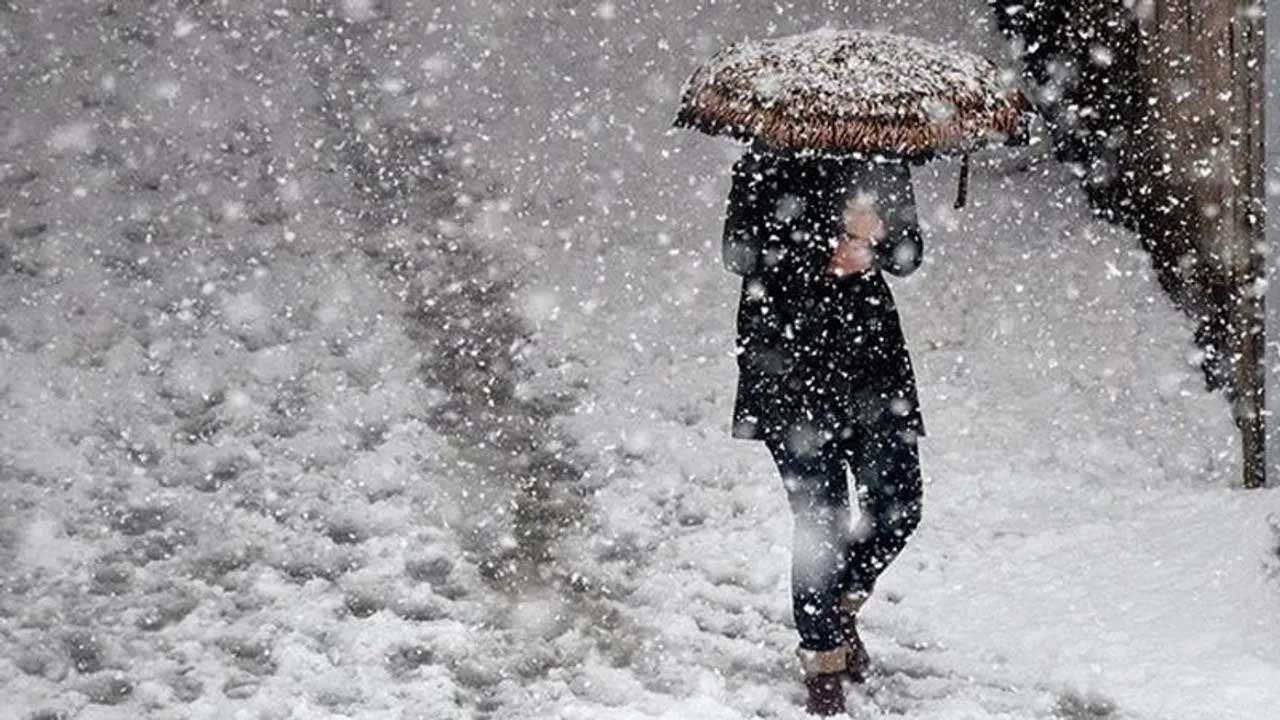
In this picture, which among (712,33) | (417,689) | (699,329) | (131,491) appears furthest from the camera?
(712,33)

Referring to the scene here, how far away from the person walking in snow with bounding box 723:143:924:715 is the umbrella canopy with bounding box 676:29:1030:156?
138 millimetres

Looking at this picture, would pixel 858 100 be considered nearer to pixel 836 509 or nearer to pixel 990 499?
pixel 836 509

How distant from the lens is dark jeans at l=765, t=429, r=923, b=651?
5008mm

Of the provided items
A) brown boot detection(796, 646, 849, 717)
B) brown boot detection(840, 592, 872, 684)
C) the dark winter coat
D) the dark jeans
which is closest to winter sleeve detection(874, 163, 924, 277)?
the dark winter coat

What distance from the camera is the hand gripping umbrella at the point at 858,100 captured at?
15.5 feet

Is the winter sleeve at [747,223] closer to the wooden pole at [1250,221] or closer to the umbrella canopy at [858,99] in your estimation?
the umbrella canopy at [858,99]

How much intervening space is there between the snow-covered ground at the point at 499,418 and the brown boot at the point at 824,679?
0.65 feet

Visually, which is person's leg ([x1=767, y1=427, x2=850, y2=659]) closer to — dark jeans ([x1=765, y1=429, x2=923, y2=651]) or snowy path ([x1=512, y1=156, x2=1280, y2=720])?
dark jeans ([x1=765, y1=429, x2=923, y2=651])

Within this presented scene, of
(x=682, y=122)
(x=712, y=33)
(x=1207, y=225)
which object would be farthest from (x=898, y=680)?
(x=712, y=33)

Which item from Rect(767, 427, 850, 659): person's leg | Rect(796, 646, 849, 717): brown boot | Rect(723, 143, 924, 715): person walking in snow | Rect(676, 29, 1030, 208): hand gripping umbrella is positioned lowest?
Rect(796, 646, 849, 717): brown boot

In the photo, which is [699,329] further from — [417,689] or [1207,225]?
[417,689]

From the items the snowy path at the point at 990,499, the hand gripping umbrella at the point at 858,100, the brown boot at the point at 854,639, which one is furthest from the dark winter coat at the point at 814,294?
the snowy path at the point at 990,499

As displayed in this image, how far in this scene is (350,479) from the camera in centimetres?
716

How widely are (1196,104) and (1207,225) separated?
56 cm
